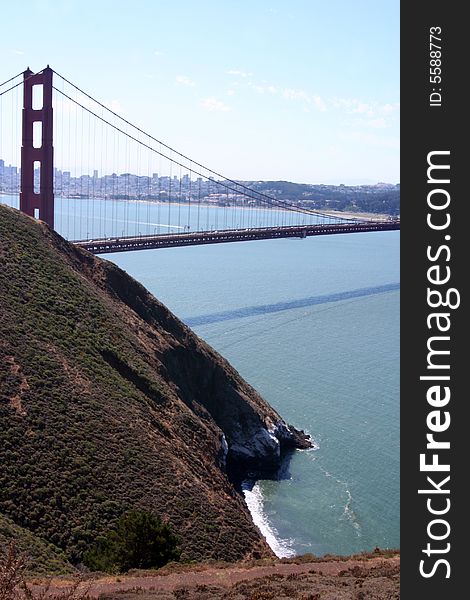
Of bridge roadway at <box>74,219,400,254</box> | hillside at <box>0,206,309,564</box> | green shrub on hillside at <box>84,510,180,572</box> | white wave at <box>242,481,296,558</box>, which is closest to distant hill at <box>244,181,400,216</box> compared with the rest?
bridge roadway at <box>74,219,400,254</box>

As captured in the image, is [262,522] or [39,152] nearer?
[262,522]

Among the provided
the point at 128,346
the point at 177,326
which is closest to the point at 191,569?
the point at 128,346

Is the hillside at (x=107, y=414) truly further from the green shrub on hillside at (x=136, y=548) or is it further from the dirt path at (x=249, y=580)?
the dirt path at (x=249, y=580)

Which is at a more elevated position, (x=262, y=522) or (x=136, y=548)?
(x=136, y=548)

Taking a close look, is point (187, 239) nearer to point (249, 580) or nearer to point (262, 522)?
point (262, 522)

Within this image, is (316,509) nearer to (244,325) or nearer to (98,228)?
(244,325)

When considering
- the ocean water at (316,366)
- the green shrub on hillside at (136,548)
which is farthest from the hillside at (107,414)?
the ocean water at (316,366)

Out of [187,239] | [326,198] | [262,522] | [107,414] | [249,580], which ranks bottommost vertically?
[262,522]

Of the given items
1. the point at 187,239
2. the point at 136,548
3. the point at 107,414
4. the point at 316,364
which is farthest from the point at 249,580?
the point at 187,239

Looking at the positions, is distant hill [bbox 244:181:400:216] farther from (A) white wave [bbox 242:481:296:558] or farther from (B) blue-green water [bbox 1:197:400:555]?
(A) white wave [bbox 242:481:296:558]
